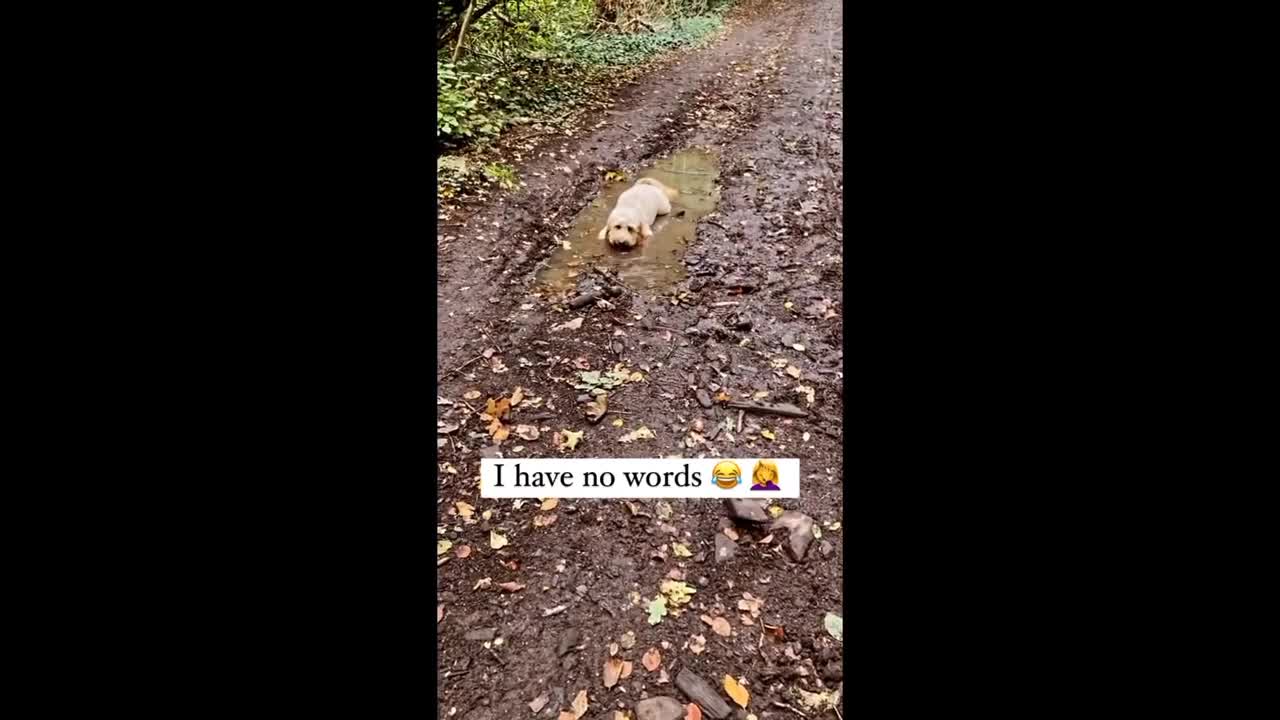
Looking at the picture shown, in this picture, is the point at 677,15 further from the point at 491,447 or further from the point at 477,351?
the point at 491,447

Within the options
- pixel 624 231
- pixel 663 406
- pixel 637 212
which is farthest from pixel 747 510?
pixel 637 212

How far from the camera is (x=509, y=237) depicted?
290 cm

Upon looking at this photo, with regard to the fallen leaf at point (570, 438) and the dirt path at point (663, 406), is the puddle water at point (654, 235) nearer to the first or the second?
the dirt path at point (663, 406)

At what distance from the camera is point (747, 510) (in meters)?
2.20

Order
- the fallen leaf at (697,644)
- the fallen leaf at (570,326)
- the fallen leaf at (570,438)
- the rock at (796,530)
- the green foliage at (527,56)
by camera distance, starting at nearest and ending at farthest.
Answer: the fallen leaf at (697,644)
the rock at (796,530)
the fallen leaf at (570,438)
the fallen leaf at (570,326)
the green foliage at (527,56)

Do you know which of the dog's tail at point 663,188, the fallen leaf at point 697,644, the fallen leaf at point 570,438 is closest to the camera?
the fallen leaf at point 697,644

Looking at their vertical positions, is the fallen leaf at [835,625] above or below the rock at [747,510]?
below

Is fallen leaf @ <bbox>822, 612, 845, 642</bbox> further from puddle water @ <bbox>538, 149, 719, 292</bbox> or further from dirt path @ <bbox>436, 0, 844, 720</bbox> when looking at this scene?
puddle water @ <bbox>538, 149, 719, 292</bbox>

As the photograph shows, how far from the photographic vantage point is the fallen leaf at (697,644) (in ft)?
6.54

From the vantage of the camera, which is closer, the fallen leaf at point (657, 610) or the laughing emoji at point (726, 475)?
the fallen leaf at point (657, 610)

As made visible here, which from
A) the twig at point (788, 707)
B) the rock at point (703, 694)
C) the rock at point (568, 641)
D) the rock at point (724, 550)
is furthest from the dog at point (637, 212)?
the twig at point (788, 707)

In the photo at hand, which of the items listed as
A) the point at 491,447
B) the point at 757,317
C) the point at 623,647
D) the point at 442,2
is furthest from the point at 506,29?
the point at 623,647

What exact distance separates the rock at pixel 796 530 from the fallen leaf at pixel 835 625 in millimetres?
201
